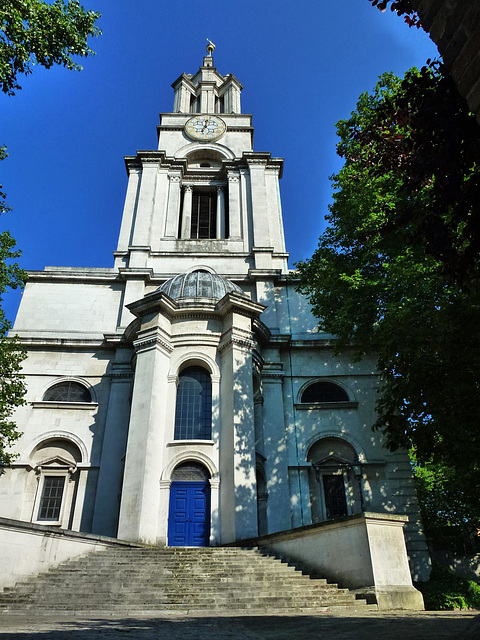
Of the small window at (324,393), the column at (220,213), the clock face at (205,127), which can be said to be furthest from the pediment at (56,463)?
the clock face at (205,127)

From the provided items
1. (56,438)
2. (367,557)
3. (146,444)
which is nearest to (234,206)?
(56,438)

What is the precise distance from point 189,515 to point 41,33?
15135mm

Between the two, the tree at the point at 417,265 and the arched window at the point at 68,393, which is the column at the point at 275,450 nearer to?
the tree at the point at 417,265

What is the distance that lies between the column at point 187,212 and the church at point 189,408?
1.63 m

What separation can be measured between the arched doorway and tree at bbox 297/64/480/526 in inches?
298

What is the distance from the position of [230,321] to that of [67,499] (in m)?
10.1

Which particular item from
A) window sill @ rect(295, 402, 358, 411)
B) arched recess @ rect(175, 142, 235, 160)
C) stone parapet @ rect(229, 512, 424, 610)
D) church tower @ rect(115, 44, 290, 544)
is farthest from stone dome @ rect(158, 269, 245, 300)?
arched recess @ rect(175, 142, 235, 160)

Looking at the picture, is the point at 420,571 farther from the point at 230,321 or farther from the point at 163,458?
the point at 230,321

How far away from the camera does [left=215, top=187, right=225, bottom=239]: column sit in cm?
2928

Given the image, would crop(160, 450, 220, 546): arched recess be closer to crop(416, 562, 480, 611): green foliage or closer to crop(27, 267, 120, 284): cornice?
crop(416, 562, 480, 611): green foliage

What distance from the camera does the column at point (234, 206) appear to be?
28.5m

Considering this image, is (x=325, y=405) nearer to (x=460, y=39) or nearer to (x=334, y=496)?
(x=334, y=496)

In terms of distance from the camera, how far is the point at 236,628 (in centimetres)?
681

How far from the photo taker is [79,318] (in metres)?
24.1
